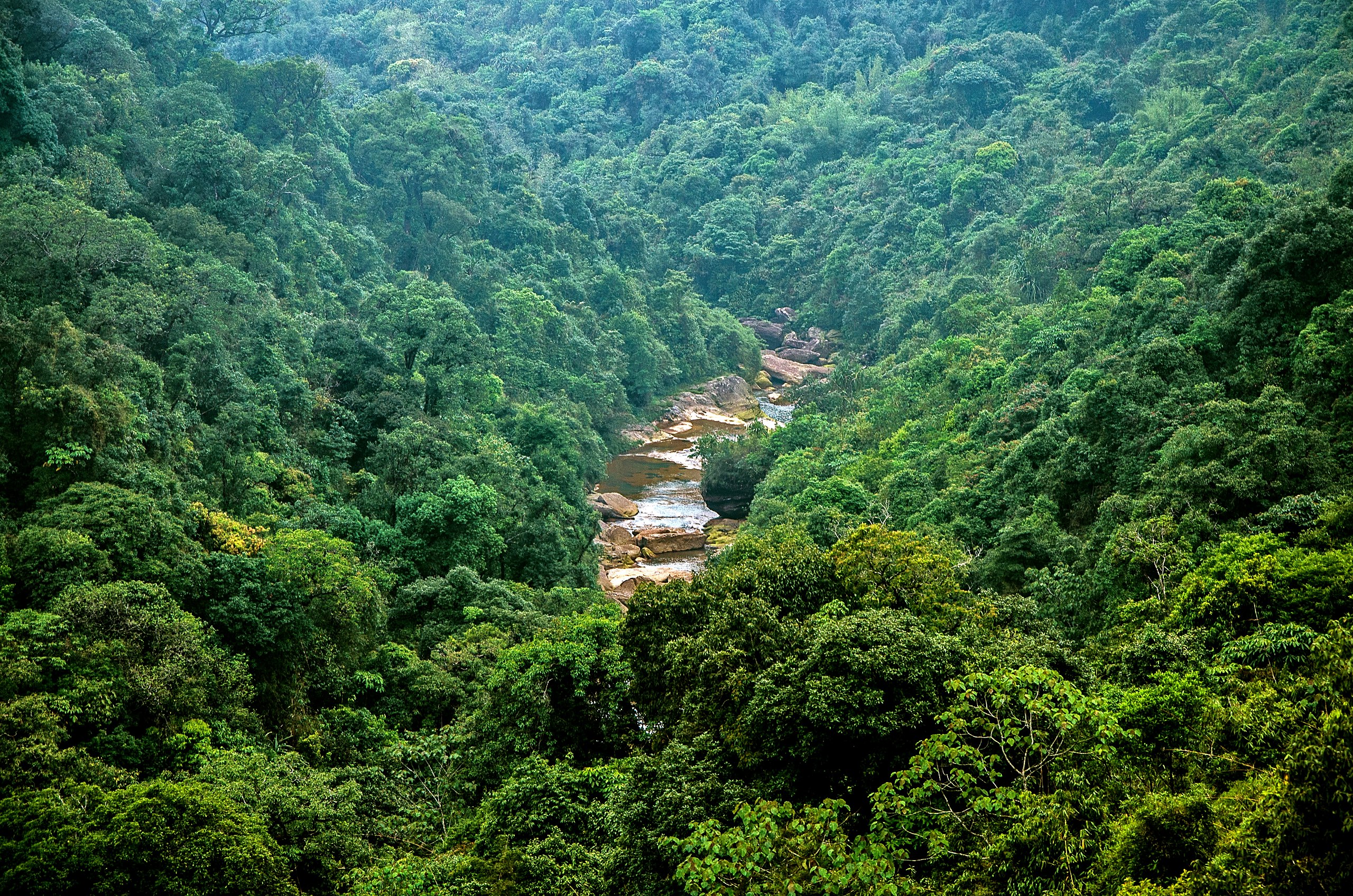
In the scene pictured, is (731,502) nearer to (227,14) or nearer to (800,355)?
(800,355)

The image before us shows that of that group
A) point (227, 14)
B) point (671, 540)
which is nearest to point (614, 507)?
point (671, 540)

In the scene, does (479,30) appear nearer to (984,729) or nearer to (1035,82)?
(1035,82)

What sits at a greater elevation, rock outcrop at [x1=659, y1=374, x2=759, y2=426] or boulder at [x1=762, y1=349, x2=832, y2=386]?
boulder at [x1=762, y1=349, x2=832, y2=386]

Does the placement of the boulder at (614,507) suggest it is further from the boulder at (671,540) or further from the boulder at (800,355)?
the boulder at (800,355)

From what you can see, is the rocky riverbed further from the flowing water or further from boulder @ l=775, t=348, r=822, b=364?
boulder @ l=775, t=348, r=822, b=364

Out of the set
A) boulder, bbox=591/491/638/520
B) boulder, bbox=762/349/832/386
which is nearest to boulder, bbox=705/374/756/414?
boulder, bbox=762/349/832/386

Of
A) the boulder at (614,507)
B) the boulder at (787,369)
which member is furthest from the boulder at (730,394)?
the boulder at (614,507)
